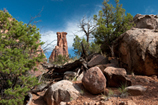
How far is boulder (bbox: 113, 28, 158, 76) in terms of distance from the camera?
23.3 feet

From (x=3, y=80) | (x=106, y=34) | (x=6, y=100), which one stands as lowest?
(x=6, y=100)

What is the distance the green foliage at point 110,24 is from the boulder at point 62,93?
7.67m

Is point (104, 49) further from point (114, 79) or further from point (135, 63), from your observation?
point (114, 79)

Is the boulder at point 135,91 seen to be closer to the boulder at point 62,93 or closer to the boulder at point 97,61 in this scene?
the boulder at point 62,93

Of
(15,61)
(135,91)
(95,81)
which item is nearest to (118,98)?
(135,91)

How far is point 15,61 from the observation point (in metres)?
5.20

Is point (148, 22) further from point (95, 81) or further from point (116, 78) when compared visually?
point (95, 81)

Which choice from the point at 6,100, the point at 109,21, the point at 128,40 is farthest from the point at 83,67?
the point at 109,21

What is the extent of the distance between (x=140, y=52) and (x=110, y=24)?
5.89 m

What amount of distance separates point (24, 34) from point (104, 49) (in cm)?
956

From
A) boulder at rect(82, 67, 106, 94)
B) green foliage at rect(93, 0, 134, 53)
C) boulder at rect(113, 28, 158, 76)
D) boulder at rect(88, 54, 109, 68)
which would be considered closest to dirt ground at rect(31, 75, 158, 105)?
boulder at rect(82, 67, 106, 94)

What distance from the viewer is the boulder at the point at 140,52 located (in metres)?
7.11

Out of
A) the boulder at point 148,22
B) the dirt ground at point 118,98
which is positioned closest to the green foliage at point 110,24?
the boulder at point 148,22

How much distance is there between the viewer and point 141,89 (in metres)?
4.62
